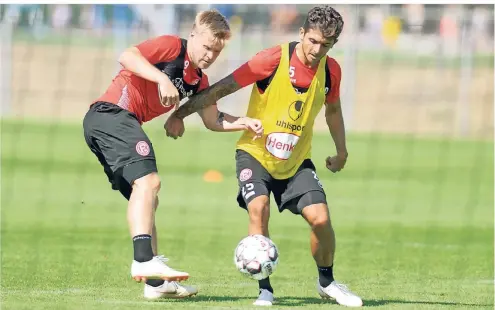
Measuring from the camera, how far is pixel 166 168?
24469 millimetres

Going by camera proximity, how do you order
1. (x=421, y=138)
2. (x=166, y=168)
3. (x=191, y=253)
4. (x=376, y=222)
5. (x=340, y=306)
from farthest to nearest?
(x=421, y=138), (x=166, y=168), (x=376, y=222), (x=191, y=253), (x=340, y=306)

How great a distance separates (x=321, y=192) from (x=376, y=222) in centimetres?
808

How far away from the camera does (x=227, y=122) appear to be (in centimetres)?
913

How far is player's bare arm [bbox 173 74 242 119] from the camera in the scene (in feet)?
30.2

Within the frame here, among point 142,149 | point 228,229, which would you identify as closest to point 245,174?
point 142,149

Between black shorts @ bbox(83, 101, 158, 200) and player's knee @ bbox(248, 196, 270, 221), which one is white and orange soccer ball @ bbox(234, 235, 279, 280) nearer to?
player's knee @ bbox(248, 196, 270, 221)

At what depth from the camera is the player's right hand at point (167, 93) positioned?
327 inches

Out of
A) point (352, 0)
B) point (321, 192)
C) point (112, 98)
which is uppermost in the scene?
point (352, 0)

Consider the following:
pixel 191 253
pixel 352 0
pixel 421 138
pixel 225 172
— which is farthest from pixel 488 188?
pixel 352 0

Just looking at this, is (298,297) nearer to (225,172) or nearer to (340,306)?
(340,306)

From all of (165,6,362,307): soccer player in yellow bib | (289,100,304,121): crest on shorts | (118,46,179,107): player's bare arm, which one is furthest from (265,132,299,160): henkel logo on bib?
(118,46,179,107): player's bare arm

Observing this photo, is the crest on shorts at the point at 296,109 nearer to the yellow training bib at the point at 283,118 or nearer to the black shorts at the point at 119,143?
the yellow training bib at the point at 283,118

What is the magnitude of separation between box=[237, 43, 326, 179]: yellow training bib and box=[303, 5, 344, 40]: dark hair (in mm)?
433

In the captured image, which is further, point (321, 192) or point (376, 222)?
point (376, 222)
